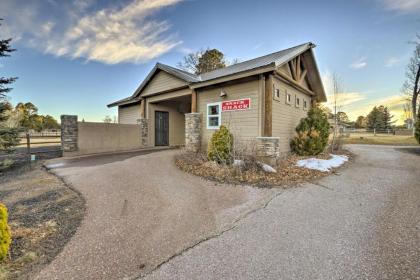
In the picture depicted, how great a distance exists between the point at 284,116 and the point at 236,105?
8.35 ft

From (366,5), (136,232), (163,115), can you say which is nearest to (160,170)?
(136,232)

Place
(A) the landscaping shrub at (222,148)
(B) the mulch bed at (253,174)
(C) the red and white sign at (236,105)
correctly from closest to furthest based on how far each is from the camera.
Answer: (B) the mulch bed at (253,174) → (A) the landscaping shrub at (222,148) → (C) the red and white sign at (236,105)

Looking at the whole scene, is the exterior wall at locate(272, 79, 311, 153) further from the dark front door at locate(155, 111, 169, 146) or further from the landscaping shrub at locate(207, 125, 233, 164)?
the dark front door at locate(155, 111, 169, 146)

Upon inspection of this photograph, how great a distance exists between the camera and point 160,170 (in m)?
6.70

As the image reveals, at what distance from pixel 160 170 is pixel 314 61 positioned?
10.5 m

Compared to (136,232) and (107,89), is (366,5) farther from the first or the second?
(107,89)

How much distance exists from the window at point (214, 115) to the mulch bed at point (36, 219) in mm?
6171

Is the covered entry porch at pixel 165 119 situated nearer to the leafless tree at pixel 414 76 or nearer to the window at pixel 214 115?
the window at pixel 214 115

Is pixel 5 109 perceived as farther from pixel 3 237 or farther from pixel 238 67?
pixel 238 67

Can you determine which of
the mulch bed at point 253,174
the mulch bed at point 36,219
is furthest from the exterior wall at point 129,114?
the mulch bed at point 36,219

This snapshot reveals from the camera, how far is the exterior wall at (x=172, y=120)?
13133 millimetres

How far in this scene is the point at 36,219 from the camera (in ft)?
10.9

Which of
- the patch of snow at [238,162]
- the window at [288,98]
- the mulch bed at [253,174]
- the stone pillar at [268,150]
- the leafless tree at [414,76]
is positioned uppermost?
the leafless tree at [414,76]

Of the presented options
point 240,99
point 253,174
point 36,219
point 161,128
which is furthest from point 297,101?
point 36,219
